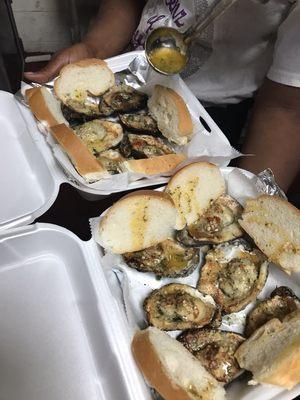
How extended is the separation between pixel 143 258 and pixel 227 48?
2.85 feet

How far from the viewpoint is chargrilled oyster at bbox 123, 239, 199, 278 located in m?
1.10

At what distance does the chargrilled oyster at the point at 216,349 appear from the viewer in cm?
93

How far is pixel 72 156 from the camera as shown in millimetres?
1224

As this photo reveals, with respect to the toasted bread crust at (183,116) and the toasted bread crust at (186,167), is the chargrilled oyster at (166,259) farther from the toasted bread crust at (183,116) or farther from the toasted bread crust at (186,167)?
the toasted bread crust at (183,116)

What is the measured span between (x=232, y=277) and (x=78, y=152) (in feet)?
1.77

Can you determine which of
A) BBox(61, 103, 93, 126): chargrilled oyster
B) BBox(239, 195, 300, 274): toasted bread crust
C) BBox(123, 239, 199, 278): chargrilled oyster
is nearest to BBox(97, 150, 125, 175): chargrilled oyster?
BBox(61, 103, 93, 126): chargrilled oyster

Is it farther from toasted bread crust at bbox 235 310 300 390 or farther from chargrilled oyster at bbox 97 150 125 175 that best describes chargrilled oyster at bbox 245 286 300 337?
chargrilled oyster at bbox 97 150 125 175

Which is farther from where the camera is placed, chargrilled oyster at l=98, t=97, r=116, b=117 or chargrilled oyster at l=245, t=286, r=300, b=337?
chargrilled oyster at l=98, t=97, r=116, b=117

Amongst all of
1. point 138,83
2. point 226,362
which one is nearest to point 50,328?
point 226,362

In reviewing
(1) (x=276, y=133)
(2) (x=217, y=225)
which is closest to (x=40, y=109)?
(2) (x=217, y=225)

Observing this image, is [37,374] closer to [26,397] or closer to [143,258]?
[26,397]

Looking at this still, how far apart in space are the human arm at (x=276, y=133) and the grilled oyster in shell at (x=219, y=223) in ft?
0.80

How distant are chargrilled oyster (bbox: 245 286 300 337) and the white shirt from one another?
2.10 ft

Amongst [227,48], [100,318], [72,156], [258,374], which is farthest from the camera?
[227,48]
